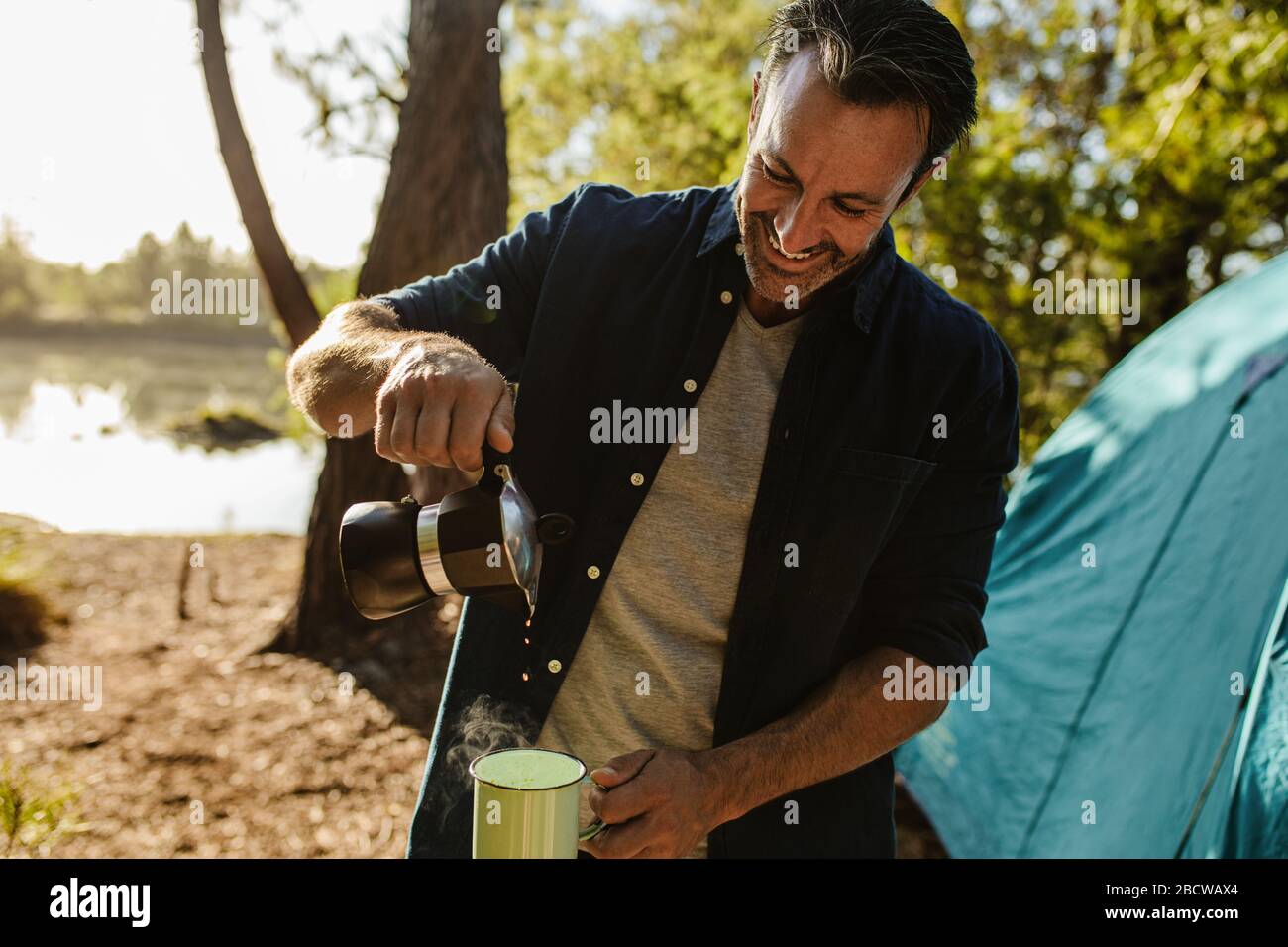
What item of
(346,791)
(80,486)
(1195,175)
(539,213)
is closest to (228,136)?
(346,791)

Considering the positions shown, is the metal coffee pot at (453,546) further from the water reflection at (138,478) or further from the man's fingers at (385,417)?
the water reflection at (138,478)

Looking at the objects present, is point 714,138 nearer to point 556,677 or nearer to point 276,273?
point 276,273

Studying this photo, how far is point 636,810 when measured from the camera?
48.8 inches

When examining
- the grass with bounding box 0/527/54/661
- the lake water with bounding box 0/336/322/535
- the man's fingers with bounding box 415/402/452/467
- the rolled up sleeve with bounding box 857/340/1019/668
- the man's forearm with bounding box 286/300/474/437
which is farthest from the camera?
the lake water with bounding box 0/336/322/535

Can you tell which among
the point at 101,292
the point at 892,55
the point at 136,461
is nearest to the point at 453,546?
the point at 892,55

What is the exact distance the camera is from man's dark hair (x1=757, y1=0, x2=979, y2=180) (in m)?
1.44

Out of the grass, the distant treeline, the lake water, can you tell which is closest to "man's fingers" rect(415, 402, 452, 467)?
the grass

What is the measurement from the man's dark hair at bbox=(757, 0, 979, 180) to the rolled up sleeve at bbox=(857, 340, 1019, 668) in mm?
473

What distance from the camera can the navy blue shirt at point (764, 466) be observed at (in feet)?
5.23

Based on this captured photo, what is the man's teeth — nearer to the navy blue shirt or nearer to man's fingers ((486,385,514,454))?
the navy blue shirt

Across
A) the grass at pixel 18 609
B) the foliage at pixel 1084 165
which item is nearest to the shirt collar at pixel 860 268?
the foliage at pixel 1084 165

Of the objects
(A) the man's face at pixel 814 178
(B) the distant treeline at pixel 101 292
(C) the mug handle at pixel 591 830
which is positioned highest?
(B) the distant treeline at pixel 101 292
